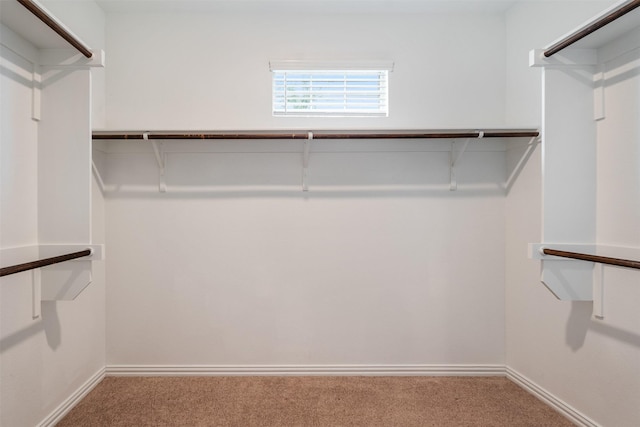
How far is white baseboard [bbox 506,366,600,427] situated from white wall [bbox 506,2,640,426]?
0.08 ft

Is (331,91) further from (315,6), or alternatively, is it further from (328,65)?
(315,6)

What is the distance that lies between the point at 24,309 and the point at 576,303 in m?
2.79

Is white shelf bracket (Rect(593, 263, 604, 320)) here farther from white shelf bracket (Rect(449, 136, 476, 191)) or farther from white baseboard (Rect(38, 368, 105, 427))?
white baseboard (Rect(38, 368, 105, 427))

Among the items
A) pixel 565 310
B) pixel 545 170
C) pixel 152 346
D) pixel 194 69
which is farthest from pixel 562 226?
pixel 152 346

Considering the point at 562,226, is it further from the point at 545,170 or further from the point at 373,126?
the point at 373,126

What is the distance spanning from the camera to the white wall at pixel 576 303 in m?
1.47

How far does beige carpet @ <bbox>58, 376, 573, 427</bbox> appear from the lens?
1730 mm

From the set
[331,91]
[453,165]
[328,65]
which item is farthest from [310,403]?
[328,65]

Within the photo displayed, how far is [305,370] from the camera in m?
2.17

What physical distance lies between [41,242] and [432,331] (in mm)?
2336

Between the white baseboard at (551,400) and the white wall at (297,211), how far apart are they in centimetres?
13

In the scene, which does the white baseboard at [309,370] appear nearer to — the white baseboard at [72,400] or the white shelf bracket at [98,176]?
the white baseboard at [72,400]

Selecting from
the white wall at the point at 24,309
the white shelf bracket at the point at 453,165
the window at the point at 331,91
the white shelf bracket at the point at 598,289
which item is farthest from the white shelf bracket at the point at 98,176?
the white shelf bracket at the point at 598,289

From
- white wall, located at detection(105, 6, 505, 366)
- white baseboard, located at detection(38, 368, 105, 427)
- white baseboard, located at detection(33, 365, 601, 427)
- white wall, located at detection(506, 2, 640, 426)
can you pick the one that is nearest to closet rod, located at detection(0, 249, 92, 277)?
white wall, located at detection(105, 6, 505, 366)
